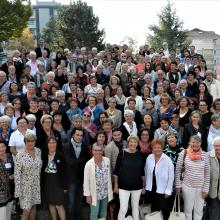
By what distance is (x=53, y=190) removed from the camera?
6.79 meters

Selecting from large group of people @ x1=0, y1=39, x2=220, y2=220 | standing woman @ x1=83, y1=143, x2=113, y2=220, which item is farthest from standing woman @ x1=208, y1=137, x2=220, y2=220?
standing woman @ x1=83, y1=143, x2=113, y2=220

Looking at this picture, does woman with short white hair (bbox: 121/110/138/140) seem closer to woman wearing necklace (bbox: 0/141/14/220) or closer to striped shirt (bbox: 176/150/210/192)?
striped shirt (bbox: 176/150/210/192)

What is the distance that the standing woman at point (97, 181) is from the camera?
6.66m

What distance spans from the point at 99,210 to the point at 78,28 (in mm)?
33160

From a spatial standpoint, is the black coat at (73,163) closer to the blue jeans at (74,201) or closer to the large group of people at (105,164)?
the large group of people at (105,164)

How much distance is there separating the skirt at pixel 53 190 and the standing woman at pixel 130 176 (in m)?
1.06

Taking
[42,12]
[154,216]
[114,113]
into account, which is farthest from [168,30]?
[42,12]

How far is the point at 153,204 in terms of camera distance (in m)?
7.09

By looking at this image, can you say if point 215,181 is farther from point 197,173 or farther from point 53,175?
point 53,175

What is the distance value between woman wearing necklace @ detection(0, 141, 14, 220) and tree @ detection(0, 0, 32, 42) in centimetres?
2623

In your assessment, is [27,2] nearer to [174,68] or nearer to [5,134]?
[174,68]

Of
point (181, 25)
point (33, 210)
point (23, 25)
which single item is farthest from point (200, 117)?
point (181, 25)

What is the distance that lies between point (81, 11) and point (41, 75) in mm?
27766

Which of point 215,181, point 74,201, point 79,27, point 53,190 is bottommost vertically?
point 74,201
